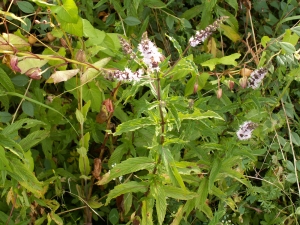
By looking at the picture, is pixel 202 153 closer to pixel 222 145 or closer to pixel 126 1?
pixel 222 145

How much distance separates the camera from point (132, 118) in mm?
1285

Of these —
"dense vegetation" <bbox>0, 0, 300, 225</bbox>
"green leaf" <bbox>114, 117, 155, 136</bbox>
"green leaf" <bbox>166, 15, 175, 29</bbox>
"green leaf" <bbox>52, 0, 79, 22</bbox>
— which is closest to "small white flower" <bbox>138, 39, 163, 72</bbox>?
"dense vegetation" <bbox>0, 0, 300, 225</bbox>

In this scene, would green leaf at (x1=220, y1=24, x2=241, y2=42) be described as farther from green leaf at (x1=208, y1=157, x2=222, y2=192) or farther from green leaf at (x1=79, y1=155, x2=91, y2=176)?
green leaf at (x1=79, y1=155, x2=91, y2=176)

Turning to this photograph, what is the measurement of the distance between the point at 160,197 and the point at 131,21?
524 millimetres

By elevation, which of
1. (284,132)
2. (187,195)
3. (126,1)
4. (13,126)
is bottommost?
(284,132)

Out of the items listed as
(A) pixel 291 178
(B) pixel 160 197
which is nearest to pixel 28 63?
(B) pixel 160 197

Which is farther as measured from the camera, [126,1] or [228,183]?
[228,183]

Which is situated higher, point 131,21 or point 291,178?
point 131,21

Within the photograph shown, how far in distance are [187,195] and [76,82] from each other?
40cm

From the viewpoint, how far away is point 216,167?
3.74ft

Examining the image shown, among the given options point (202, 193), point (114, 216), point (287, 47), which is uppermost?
point (287, 47)

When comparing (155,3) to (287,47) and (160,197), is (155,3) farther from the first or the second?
(160,197)

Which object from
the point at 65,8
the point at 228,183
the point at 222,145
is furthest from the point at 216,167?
the point at 65,8

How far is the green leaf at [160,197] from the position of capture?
1008mm
